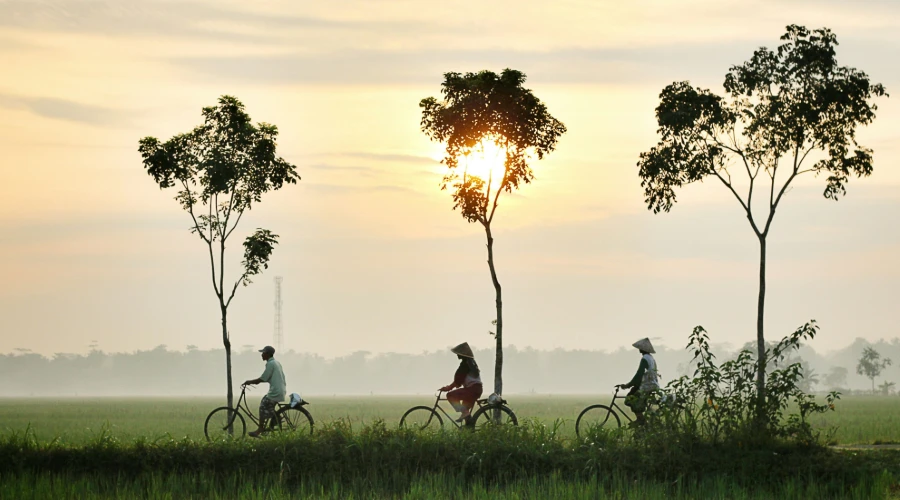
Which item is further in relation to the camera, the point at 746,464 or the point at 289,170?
Result: the point at 289,170

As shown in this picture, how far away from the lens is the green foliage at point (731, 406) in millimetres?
18938

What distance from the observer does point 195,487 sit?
17.6 m

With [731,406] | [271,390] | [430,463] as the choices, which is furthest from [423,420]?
[731,406]

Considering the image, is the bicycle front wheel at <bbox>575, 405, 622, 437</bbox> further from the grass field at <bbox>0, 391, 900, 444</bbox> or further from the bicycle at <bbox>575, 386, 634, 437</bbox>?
the grass field at <bbox>0, 391, 900, 444</bbox>

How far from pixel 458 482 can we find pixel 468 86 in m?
14.5

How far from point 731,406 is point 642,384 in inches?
70.4

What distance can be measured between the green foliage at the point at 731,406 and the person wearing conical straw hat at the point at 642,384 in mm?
367

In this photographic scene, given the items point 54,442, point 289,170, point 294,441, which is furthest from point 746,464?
point 289,170

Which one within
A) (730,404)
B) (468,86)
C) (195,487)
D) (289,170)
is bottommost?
(195,487)

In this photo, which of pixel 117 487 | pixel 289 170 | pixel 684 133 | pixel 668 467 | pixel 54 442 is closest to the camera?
pixel 117 487

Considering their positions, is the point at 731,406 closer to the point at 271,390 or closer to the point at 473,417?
the point at 473,417

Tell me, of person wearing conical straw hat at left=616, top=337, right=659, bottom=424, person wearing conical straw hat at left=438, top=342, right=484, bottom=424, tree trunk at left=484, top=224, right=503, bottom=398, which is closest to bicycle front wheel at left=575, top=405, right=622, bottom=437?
person wearing conical straw hat at left=616, top=337, right=659, bottom=424

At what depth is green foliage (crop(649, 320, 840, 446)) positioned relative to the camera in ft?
62.1

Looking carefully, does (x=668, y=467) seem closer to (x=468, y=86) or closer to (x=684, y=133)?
(x=684, y=133)
